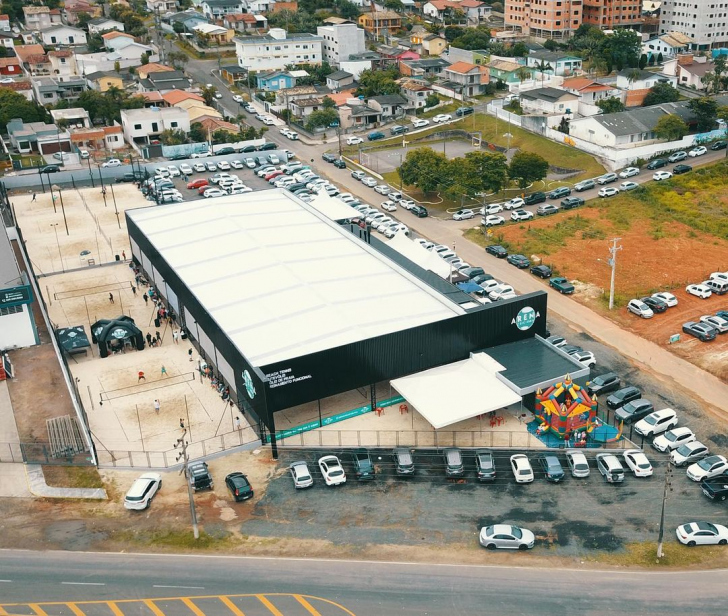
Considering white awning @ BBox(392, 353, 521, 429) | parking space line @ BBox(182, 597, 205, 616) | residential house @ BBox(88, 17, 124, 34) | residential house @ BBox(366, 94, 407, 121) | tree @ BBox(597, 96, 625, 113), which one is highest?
residential house @ BBox(88, 17, 124, 34)

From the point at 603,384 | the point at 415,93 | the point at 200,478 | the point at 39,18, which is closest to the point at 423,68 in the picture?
the point at 415,93

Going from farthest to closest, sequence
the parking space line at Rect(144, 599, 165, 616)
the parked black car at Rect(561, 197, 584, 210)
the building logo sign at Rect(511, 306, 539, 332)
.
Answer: the parked black car at Rect(561, 197, 584, 210) < the building logo sign at Rect(511, 306, 539, 332) < the parking space line at Rect(144, 599, 165, 616)

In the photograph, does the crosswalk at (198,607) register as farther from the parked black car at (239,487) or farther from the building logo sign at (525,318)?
the building logo sign at (525,318)

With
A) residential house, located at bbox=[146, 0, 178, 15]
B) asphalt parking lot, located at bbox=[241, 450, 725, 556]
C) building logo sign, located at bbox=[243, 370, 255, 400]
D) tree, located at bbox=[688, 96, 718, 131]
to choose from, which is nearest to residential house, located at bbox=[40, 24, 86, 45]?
residential house, located at bbox=[146, 0, 178, 15]

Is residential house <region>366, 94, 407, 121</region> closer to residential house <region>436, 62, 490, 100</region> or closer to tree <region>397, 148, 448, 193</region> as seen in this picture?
residential house <region>436, 62, 490, 100</region>

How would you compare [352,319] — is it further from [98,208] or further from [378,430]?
[98,208]

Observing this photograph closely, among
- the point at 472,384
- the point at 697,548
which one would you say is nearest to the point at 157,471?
the point at 472,384

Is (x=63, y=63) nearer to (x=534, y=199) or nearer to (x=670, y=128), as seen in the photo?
(x=534, y=199)
